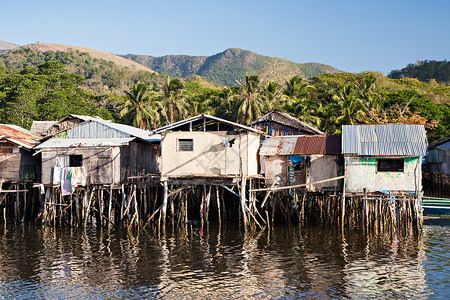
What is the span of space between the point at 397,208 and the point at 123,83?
8324 centimetres

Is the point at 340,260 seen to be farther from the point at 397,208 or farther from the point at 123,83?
the point at 123,83

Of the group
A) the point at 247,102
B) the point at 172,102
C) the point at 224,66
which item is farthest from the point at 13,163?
the point at 224,66

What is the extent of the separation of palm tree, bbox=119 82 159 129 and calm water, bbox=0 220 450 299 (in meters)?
21.8

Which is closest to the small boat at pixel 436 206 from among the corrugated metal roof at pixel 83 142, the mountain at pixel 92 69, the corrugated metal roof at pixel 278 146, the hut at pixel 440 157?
the hut at pixel 440 157

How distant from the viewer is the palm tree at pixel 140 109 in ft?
148

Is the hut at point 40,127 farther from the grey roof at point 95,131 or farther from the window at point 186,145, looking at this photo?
the window at point 186,145

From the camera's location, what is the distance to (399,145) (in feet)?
76.5

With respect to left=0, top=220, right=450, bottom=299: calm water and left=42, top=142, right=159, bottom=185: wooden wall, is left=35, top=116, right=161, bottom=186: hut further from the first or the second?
left=0, top=220, right=450, bottom=299: calm water

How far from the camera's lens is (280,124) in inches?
1244

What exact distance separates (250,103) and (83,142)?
18113mm

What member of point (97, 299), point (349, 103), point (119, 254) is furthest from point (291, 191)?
point (349, 103)

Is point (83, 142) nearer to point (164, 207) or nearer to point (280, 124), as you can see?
point (164, 207)

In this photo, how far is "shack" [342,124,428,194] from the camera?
2295 centimetres

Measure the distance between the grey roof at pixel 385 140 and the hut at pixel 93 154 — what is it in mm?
10955
